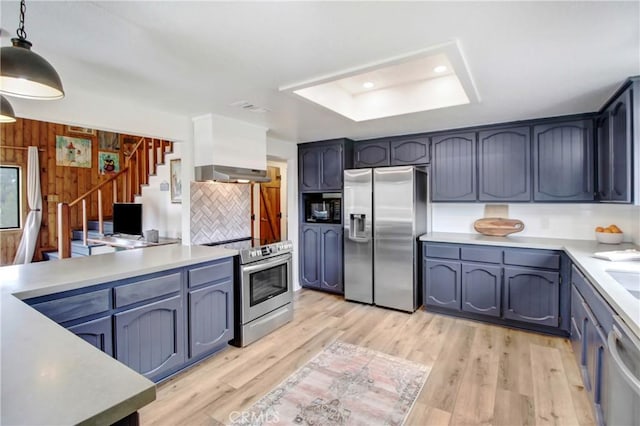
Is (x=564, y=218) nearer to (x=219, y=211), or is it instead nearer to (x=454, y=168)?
(x=454, y=168)

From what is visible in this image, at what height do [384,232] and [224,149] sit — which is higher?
[224,149]

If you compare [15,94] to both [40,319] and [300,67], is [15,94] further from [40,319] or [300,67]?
[300,67]

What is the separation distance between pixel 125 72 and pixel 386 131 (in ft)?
9.32

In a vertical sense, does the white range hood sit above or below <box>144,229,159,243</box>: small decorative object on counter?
above

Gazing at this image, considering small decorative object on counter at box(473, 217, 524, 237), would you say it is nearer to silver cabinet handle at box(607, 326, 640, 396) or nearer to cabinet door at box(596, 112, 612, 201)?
cabinet door at box(596, 112, 612, 201)

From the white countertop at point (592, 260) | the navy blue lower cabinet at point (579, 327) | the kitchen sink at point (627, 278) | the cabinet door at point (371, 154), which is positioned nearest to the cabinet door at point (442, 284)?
the white countertop at point (592, 260)

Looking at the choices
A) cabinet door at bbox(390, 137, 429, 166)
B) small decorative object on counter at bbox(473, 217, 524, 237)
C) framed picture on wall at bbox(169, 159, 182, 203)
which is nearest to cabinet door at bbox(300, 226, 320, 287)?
cabinet door at bbox(390, 137, 429, 166)

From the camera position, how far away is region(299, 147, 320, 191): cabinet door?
186 inches

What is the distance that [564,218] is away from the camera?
142 inches

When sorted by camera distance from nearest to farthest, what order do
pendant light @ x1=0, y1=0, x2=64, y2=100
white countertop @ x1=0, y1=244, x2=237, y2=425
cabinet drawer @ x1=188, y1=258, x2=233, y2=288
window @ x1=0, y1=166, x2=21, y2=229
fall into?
white countertop @ x1=0, y1=244, x2=237, y2=425 → pendant light @ x1=0, y1=0, x2=64, y2=100 → cabinet drawer @ x1=188, y1=258, x2=233, y2=288 → window @ x1=0, y1=166, x2=21, y2=229

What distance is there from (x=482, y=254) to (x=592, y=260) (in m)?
1.11

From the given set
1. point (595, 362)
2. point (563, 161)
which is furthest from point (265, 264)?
point (563, 161)

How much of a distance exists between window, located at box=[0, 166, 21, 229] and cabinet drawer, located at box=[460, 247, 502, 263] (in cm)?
692

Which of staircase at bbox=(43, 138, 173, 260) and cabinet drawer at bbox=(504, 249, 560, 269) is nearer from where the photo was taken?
cabinet drawer at bbox=(504, 249, 560, 269)
